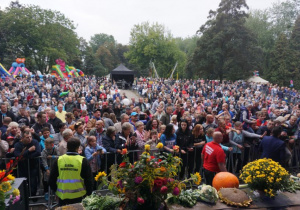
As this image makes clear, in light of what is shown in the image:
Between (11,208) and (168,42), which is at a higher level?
(168,42)

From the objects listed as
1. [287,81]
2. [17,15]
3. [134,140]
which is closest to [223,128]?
[134,140]

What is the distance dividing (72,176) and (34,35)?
45.8m

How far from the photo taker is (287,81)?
3812cm

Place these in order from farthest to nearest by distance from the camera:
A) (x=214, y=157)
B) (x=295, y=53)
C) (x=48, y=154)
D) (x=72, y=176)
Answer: (x=295, y=53), (x=48, y=154), (x=214, y=157), (x=72, y=176)

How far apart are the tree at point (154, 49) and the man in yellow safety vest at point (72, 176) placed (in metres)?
52.2

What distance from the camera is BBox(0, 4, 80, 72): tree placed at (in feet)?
140

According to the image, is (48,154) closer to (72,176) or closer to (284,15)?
(72,176)

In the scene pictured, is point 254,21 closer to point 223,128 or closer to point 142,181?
point 223,128

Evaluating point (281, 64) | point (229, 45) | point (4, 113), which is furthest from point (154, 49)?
point (4, 113)

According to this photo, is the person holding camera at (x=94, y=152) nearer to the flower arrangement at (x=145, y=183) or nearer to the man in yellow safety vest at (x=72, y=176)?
the man in yellow safety vest at (x=72, y=176)

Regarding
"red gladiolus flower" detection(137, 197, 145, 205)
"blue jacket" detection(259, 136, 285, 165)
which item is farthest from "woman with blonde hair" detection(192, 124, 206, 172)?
"red gladiolus flower" detection(137, 197, 145, 205)

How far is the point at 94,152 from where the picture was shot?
533 cm

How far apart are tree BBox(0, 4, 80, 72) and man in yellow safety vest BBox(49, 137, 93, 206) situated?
4337 cm

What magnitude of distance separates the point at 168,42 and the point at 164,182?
55423mm
